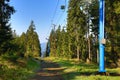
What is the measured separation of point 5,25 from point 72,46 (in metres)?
59.0

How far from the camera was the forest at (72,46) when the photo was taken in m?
27.7

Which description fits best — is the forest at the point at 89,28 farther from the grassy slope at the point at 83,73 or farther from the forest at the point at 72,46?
the grassy slope at the point at 83,73

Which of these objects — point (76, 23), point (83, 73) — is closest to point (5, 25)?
point (83, 73)

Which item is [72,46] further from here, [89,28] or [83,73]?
[83,73]

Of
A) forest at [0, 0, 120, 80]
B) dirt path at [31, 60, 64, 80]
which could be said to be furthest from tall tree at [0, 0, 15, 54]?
dirt path at [31, 60, 64, 80]

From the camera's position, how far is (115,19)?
43594 millimetres

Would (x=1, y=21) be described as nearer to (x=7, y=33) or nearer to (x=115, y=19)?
(x=7, y=33)

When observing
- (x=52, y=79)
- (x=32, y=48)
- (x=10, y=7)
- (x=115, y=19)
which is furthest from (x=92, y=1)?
(x=32, y=48)

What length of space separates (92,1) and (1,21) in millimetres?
39329

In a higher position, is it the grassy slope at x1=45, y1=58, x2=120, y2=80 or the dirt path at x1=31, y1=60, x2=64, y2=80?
the grassy slope at x1=45, y1=58, x2=120, y2=80

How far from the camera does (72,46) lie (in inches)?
3435

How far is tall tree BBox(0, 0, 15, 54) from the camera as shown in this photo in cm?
2825

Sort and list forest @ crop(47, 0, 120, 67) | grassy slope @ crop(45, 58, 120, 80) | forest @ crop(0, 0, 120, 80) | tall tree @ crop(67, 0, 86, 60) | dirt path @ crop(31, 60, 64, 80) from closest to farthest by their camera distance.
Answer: grassy slope @ crop(45, 58, 120, 80), dirt path @ crop(31, 60, 64, 80), forest @ crop(0, 0, 120, 80), forest @ crop(47, 0, 120, 67), tall tree @ crop(67, 0, 86, 60)

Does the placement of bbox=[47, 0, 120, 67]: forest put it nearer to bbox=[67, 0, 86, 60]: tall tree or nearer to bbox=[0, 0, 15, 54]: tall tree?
bbox=[67, 0, 86, 60]: tall tree
